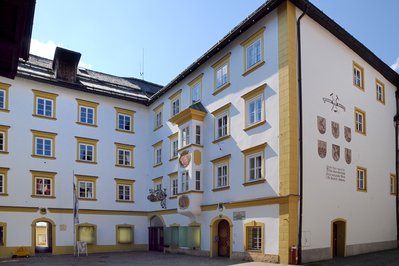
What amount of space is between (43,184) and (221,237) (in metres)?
13.4

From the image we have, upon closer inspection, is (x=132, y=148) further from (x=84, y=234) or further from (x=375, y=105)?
(x=375, y=105)

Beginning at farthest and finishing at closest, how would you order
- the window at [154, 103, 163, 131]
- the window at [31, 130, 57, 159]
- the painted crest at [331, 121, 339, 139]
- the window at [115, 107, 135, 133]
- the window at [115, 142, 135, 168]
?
the window at [115, 107, 135, 133] < the window at [154, 103, 163, 131] < the window at [115, 142, 135, 168] < the window at [31, 130, 57, 159] < the painted crest at [331, 121, 339, 139]

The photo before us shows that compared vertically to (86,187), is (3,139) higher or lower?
higher

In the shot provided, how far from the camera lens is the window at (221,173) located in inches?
908

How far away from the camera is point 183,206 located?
25344 millimetres

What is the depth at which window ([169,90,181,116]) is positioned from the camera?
29.9 meters

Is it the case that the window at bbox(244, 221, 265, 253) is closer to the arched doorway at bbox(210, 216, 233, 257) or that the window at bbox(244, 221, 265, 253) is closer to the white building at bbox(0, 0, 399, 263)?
the white building at bbox(0, 0, 399, 263)

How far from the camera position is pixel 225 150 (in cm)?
2336

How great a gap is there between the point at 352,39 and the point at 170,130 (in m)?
13.7

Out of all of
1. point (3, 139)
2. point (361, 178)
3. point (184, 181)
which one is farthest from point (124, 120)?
point (361, 178)

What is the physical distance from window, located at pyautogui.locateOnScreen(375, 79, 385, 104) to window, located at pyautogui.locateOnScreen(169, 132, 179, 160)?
13203mm

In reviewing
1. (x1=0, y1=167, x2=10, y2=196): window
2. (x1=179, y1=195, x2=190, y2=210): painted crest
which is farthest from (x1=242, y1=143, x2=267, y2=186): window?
(x1=0, y1=167, x2=10, y2=196): window

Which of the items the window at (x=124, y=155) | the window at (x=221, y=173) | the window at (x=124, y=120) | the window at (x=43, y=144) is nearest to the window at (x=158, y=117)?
the window at (x=124, y=120)

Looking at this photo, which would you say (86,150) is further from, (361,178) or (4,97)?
(361,178)
